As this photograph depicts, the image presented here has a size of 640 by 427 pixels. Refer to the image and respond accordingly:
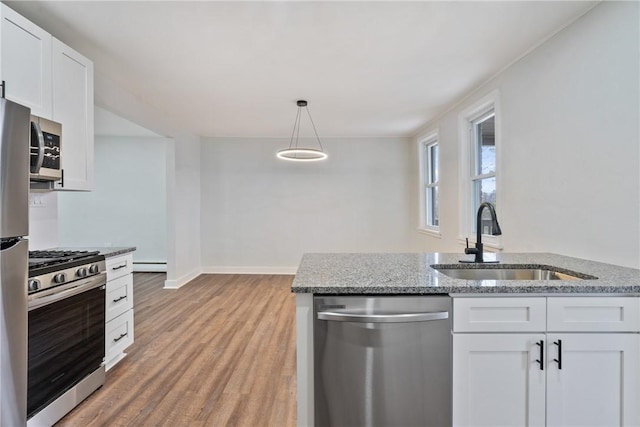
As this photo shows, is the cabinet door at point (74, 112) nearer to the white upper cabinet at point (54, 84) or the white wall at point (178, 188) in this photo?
the white upper cabinet at point (54, 84)

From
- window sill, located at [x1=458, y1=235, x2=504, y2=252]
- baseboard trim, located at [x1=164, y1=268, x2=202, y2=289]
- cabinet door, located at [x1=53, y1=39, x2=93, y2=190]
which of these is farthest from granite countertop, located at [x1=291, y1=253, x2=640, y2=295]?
baseboard trim, located at [x1=164, y1=268, x2=202, y2=289]

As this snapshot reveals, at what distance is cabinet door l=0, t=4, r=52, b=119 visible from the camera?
5.91ft

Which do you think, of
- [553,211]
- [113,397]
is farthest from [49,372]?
[553,211]

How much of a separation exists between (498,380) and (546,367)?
0.21 metres

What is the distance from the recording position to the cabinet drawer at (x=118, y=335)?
241cm

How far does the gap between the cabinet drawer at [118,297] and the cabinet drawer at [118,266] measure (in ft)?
0.13

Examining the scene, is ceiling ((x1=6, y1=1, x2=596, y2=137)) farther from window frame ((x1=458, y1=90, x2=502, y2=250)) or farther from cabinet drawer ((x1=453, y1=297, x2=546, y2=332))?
cabinet drawer ((x1=453, y1=297, x2=546, y2=332))

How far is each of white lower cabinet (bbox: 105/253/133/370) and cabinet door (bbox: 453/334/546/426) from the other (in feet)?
7.96

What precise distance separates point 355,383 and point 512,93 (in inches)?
109

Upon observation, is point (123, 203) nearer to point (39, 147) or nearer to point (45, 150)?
point (45, 150)

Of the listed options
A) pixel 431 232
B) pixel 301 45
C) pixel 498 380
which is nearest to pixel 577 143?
pixel 498 380

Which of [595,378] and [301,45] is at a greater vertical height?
[301,45]

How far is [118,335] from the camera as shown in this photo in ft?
8.34

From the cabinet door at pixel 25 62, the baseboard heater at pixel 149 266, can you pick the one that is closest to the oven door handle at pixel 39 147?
the cabinet door at pixel 25 62
